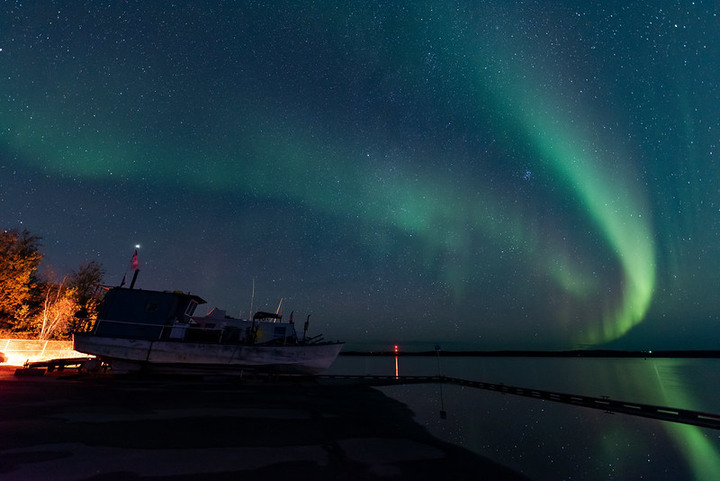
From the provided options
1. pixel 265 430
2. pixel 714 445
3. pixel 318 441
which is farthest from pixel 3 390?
pixel 714 445

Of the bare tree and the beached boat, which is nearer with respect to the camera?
the beached boat

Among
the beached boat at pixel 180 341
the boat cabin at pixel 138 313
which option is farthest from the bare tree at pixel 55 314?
the boat cabin at pixel 138 313

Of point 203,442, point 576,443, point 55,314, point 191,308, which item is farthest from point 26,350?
point 576,443

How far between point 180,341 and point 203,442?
20284 millimetres

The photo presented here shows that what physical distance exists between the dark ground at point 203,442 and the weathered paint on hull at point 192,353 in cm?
1007

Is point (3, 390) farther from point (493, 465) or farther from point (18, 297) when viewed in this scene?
point (18, 297)

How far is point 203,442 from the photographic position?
9.26 metres

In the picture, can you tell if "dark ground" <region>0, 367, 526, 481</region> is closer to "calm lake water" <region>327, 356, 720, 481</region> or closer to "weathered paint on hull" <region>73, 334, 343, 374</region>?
"calm lake water" <region>327, 356, 720, 481</region>

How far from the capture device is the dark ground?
714cm

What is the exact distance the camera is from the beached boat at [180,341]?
26.0 metres

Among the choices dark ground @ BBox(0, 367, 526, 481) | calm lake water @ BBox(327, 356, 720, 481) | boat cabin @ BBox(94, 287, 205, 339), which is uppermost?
boat cabin @ BBox(94, 287, 205, 339)

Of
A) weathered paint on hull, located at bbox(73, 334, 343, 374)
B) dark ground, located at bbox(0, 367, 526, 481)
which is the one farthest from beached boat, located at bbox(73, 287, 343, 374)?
dark ground, located at bbox(0, 367, 526, 481)

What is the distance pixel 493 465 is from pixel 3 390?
20.8 meters

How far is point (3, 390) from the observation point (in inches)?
574
